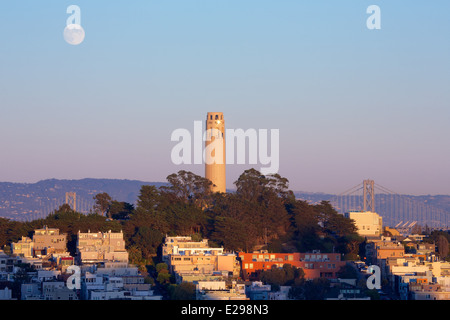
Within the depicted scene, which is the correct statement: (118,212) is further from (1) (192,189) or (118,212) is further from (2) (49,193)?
(2) (49,193)

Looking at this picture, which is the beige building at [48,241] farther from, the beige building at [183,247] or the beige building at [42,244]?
the beige building at [183,247]

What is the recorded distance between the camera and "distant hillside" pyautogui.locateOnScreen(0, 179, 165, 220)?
318 feet

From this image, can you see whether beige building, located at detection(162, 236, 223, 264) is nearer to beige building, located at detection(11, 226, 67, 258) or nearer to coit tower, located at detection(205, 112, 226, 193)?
beige building, located at detection(11, 226, 67, 258)

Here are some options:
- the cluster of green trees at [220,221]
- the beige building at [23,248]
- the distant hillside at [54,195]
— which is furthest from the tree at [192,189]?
the distant hillside at [54,195]

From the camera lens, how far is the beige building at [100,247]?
118 ft

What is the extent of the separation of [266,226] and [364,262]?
13.5 feet

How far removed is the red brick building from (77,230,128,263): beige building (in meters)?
4.53

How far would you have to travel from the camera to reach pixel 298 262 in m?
37.0

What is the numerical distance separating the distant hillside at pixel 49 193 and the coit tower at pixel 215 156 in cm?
5011

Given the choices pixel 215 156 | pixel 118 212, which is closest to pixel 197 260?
pixel 118 212

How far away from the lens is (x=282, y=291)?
32.8 metres

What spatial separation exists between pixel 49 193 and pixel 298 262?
232 feet
